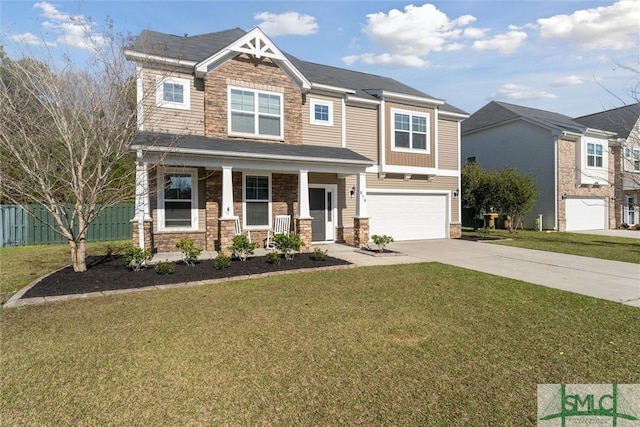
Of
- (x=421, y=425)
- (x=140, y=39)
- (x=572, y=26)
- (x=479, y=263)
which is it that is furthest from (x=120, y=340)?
(x=572, y=26)

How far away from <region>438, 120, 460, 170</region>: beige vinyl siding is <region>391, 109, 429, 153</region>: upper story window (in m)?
1.31

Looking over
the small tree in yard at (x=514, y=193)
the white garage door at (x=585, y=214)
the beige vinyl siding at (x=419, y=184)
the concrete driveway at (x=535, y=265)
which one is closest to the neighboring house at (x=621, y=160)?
the white garage door at (x=585, y=214)

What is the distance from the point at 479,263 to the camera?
1000 centimetres

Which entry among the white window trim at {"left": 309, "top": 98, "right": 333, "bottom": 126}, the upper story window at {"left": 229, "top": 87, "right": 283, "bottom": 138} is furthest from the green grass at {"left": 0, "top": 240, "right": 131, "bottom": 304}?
the white window trim at {"left": 309, "top": 98, "right": 333, "bottom": 126}

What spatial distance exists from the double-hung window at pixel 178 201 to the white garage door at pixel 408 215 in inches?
278

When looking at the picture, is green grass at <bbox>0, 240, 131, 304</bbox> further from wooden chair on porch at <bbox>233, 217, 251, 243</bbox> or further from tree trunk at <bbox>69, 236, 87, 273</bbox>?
wooden chair on porch at <bbox>233, 217, 251, 243</bbox>

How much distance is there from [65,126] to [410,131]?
12247 millimetres

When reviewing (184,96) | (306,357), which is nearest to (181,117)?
(184,96)

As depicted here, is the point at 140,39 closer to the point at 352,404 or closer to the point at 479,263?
the point at 352,404

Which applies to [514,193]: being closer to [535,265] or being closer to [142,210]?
[535,265]

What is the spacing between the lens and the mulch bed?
6.77 metres

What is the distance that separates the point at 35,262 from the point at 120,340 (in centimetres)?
813

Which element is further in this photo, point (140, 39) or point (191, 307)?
point (140, 39)

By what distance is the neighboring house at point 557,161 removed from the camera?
21.5m
